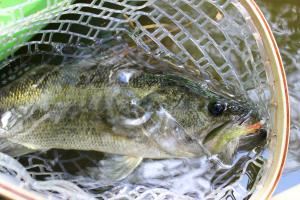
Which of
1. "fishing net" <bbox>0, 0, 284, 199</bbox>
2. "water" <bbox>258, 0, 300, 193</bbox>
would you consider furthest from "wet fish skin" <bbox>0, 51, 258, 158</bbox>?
"water" <bbox>258, 0, 300, 193</bbox>

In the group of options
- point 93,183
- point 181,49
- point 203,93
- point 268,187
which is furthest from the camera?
point 181,49

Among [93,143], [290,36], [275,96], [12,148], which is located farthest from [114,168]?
[290,36]

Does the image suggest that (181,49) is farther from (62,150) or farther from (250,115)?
→ (62,150)

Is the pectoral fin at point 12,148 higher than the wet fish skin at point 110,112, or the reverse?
the wet fish skin at point 110,112

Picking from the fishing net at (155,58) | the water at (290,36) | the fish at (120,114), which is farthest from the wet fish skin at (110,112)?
the water at (290,36)

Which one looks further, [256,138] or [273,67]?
[256,138]

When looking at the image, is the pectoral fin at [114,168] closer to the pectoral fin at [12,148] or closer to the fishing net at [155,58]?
the fishing net at [155,58]

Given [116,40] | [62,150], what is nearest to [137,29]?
[116,40]
